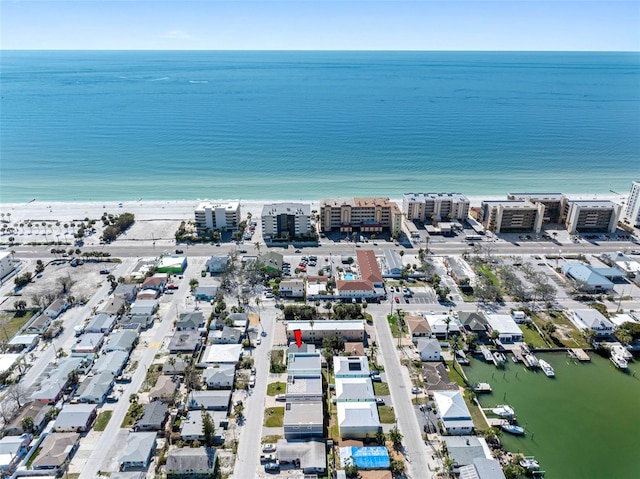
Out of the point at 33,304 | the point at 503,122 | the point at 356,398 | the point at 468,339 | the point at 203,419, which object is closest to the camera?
the point at 203,419

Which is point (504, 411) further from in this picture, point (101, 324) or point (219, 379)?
point (101, 324)

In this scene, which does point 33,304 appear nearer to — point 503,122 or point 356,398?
point 356,398

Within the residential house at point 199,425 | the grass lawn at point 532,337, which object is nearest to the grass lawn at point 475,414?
the grass lawn at point 532,337

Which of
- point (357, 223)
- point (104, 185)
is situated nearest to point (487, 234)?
point (357, 223)

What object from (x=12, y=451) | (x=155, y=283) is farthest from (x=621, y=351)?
(x=12, y=451)

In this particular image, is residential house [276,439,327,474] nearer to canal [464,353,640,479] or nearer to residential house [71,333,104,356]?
canal [464,353,640,479]

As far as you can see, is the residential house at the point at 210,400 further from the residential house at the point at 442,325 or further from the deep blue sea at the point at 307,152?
the deep blue sea at the point at 307,152

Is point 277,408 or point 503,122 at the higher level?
point 503,122
